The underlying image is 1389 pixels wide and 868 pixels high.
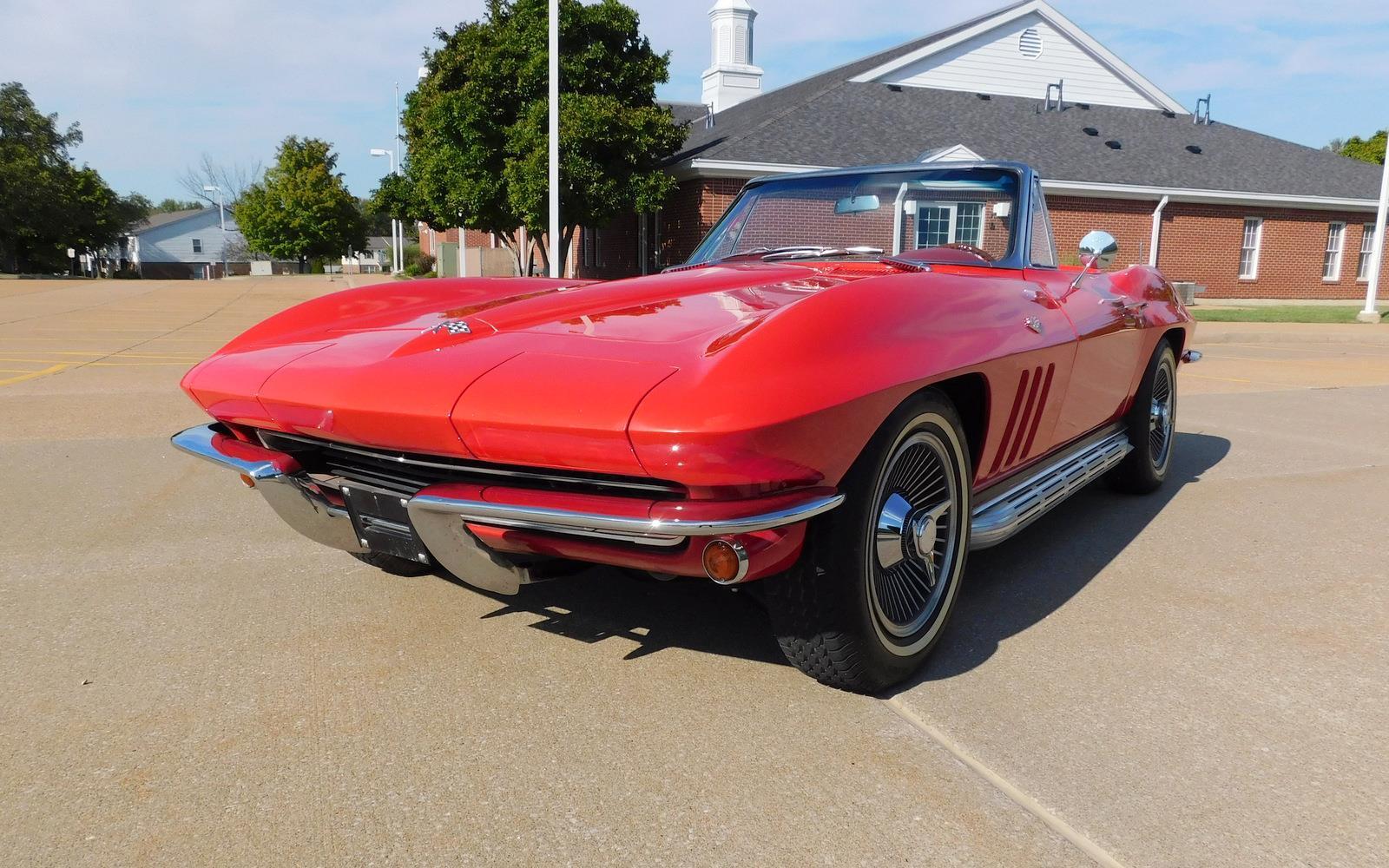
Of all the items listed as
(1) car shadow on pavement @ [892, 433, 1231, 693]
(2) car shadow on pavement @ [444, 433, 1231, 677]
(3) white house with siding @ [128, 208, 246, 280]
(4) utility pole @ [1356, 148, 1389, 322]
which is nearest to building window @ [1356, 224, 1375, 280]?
(4) utility pole @ [1356, 148, 1389, 322]

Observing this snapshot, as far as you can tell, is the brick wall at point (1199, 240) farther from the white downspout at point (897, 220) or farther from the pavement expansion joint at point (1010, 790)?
the pavement expansion joint at point (1010, 790)

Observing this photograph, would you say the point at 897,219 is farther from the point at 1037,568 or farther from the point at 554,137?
the point at 554,137

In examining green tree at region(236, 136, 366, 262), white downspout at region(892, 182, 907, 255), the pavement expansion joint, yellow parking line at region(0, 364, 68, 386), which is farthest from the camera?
green tree at region(236, 136, 366, 262)

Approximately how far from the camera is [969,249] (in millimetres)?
3705

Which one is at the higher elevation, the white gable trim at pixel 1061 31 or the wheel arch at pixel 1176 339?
the white gable trim at pixel 1061 31

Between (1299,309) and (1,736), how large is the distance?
2345 cm

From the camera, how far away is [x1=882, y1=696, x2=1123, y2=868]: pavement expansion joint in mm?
1926

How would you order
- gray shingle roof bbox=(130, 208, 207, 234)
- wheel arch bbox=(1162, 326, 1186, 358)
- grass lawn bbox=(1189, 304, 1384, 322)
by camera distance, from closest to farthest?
wheel arch bbox=(1162, 326, 1186, 358), grass lawn bbox=(1189, 304, 1384, 322), gray shingle roof bbox=(130, 208, 207, 234)

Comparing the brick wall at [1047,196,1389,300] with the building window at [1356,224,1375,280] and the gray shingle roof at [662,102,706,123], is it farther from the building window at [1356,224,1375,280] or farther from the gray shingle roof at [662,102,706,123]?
A: the gray shingle roof at [662,102,706,123]

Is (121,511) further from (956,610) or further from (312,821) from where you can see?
(956,610)

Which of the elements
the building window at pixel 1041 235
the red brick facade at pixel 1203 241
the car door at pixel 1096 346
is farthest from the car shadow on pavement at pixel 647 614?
the red brick facade at pixel 1203 241

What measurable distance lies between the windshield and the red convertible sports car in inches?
3.6

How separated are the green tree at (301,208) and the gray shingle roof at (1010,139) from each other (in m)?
43.1

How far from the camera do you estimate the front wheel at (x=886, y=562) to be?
2352mm
